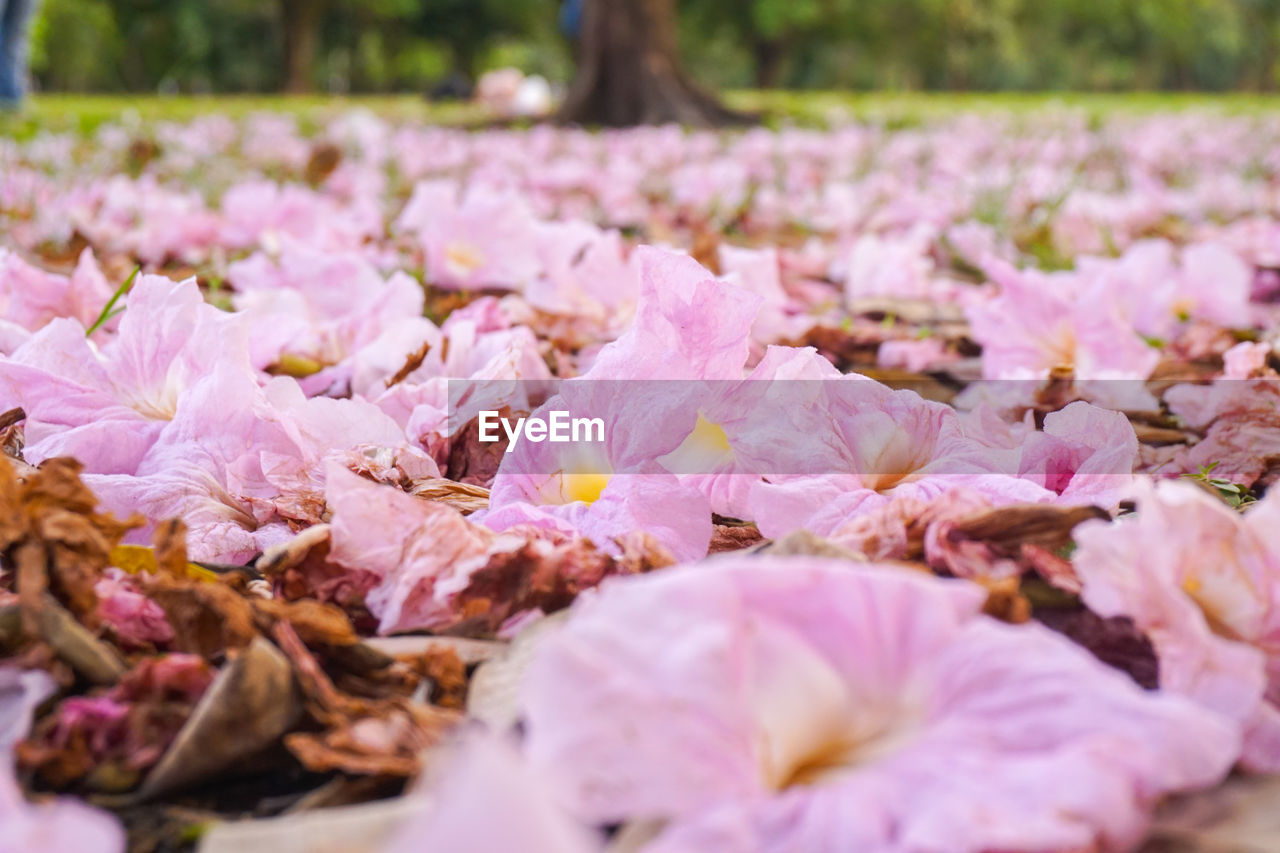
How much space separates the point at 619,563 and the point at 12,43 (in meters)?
11.5

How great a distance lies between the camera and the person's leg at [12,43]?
1050 centimetres

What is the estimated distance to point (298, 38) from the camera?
107 feet

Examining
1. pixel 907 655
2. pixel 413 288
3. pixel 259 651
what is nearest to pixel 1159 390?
pixel 413 288

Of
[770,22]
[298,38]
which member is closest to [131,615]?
[770,22]

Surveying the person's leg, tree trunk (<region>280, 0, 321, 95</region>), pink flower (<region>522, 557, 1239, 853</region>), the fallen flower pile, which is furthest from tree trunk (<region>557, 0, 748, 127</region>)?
tree trunk (<region>280, 0, 321, 95</region>)

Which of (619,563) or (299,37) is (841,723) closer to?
(619,563)

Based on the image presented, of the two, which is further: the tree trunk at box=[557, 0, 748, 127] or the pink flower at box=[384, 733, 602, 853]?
the tree trunk at box=[557, 0, 748, 127]

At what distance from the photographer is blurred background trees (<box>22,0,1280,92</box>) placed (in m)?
33.6

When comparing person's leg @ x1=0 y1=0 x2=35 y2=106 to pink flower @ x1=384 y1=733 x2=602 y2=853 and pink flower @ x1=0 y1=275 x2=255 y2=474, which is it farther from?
pink flower @ x1=384 y1=733 x2=602 y2=853

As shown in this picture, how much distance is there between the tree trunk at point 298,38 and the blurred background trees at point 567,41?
0.12 feet

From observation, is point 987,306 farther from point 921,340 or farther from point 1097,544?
point 1097,544

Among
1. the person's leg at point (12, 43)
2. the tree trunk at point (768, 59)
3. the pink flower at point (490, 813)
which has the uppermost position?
→ the pink flower at point (490, 813)

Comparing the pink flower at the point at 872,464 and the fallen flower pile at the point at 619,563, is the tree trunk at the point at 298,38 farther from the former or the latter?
the pink flower at the point at 872,464

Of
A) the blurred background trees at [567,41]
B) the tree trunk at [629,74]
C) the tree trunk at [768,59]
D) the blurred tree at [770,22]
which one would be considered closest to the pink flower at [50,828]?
the tree trunk at [629,74]
